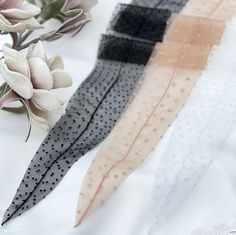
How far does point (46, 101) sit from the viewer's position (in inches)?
24.4

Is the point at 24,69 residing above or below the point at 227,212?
above

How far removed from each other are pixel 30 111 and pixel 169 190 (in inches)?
6.7

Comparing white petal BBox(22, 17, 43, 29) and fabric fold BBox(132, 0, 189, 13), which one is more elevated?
white petal BBox(22, 17, 43, 29)

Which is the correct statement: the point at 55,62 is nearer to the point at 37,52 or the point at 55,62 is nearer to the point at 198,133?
the point at 37,52

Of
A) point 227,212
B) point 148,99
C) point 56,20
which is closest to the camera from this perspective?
point 227,212

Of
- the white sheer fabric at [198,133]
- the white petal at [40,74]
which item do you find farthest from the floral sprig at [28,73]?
the white sheer fabric at [198,133]

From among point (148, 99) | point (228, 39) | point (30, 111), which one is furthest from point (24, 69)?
point (228, 39)

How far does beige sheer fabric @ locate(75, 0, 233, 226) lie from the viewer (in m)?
0.60

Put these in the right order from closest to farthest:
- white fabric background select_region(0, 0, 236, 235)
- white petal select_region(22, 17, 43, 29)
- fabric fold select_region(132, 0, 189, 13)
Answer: white fabric background select_region(0, 0, 236, 235)
white petal select_region(22, 17, 43, 29)
fabric fold select_region(132, 0, 189, 13)

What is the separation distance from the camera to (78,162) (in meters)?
0.62

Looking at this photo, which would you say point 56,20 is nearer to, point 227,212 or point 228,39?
point 228,39

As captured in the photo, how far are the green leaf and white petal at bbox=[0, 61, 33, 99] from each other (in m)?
0.17

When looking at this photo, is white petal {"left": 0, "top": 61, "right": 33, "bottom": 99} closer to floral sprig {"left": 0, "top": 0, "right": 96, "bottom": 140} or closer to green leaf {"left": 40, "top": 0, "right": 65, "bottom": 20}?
floral sprig {"left": 0, "top": 0, "right": 96, "bottom": 140}

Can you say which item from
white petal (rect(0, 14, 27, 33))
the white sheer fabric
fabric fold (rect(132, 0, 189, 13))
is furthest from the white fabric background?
fabric fold (rect(132, 0, 189, 13))
